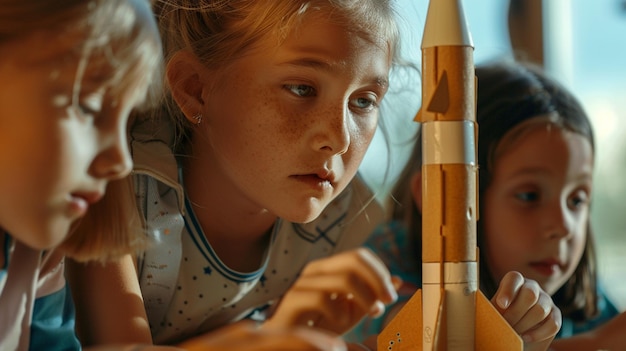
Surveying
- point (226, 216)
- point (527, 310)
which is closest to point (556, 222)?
point (527, 310)

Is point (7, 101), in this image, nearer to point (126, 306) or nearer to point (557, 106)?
point (126, 306)

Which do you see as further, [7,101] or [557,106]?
[557,106]

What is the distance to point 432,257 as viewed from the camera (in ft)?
3.75

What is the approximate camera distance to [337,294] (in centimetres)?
97

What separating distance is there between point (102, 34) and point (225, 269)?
2.10 ft

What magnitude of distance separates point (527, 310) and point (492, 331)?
0.32ft

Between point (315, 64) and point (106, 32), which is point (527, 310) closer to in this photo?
point (315, 64)

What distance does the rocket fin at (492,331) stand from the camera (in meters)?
1.11

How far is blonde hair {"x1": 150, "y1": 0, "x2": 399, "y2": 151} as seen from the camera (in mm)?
1177

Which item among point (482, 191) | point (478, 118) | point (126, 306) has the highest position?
point (478, 118)

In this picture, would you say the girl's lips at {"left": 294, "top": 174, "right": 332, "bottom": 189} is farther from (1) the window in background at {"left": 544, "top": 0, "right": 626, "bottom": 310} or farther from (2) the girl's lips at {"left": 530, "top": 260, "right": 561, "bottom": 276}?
(1) the window in background at {"left": 544, "top": 0, "right": 626, "bottom": 310}

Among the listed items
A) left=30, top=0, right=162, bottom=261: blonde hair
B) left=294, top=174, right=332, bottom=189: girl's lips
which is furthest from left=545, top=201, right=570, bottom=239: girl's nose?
left=30, top=0, right=162, bottom=261: blonde hair

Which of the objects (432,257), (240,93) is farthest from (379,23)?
(432,257)

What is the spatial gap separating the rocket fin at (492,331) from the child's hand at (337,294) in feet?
0.70
